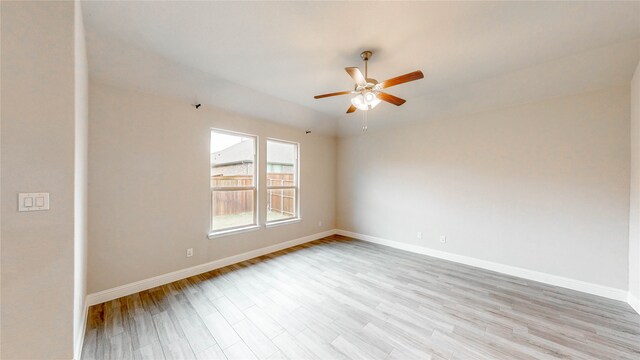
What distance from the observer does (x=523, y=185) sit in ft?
10.6

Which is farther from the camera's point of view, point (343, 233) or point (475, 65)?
point (343, 233)

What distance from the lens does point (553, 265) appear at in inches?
118

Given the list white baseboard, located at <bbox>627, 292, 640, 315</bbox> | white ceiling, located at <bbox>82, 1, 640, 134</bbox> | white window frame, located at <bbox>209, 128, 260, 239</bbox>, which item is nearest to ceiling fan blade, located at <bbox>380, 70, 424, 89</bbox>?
white ceiling, located at <bbox>82, 1, 640, 134</bbox>

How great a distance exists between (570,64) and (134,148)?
17.2ft

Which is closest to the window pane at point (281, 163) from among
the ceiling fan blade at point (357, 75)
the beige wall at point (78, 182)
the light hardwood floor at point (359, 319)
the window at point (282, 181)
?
the window at point (282, 181)

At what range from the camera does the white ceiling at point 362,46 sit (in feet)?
6.09

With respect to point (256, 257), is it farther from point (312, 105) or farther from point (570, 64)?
point (570, 64)

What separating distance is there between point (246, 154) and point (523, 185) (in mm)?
4462

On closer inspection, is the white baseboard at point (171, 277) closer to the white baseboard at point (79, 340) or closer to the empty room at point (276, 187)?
the empty room at point (276, 187)

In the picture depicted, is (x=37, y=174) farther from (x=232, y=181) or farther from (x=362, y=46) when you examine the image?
(x=362, y=46)

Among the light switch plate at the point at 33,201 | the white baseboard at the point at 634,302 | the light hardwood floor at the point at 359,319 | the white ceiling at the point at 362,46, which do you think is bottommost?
the light hardwood floor at the point at 359,319

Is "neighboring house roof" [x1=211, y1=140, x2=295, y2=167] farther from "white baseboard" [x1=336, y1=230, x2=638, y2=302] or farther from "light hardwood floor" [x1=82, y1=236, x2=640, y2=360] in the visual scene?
"white baseboard" [x1=336, y1=230, x2=638, y2=302]

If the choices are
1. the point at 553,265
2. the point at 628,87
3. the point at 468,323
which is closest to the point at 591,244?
the point at 553,265

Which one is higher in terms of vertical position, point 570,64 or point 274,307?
point 570,64
